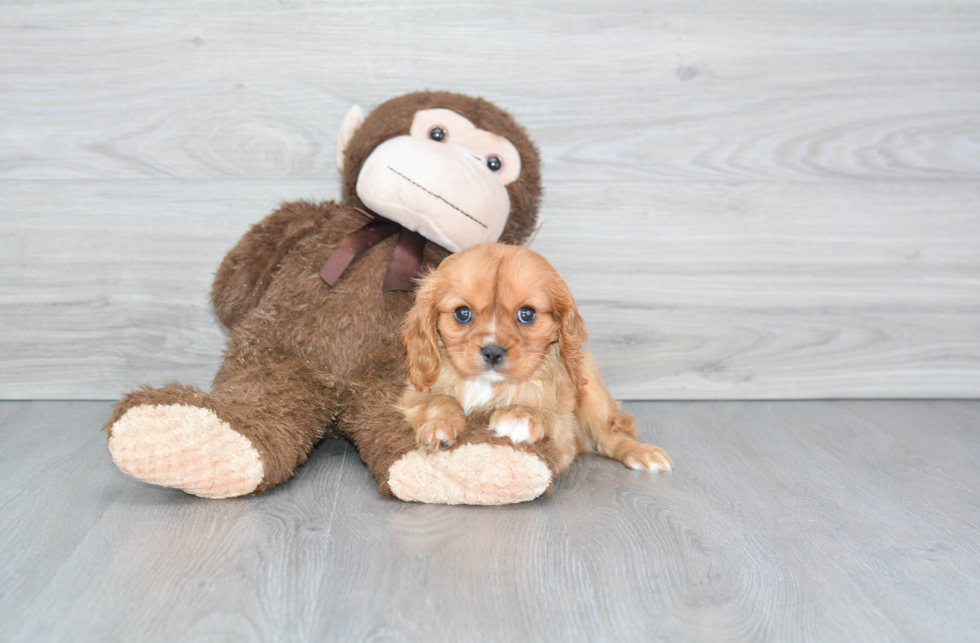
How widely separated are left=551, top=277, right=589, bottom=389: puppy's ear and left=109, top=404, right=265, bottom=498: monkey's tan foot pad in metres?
0.64

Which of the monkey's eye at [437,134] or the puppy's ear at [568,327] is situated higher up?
the monkey's eye at [437,134]

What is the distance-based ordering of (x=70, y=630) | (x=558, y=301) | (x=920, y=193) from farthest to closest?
(x=920, y=193) → (x=558, y=301) → (x=70, y=630)

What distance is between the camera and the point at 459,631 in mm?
1025

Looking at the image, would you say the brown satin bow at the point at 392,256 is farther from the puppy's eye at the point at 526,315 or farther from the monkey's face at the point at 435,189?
the puppy's eye at the point at 526,315

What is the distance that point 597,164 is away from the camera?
225 centimetres

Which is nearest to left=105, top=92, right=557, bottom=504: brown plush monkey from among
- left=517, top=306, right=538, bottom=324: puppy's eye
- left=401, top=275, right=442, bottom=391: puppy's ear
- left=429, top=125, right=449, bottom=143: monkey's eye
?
left=429, top=125, right=449, bottom=143: monkey's eye

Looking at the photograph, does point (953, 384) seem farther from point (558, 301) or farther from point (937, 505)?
point (558, 301)

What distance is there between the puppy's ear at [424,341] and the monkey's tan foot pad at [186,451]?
35cm

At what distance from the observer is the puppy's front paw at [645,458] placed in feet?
5.61

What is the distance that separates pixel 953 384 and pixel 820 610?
5.59 feet

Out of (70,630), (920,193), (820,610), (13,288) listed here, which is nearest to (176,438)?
(70,630)

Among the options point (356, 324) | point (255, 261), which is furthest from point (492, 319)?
point (255, 261)

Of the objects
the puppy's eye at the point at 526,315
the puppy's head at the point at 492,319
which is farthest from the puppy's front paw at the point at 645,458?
the puppy's eye at the point at 526,315

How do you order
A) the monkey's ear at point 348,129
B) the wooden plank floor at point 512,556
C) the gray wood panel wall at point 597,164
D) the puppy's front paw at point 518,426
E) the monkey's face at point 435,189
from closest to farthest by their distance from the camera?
the wooden plank floor at point 512,556, the puppy's front paw at point 518,426, the monkey's face at point 435,189, the monkey's ear at point 348,129, the gray wood panel wall at point 597,164
